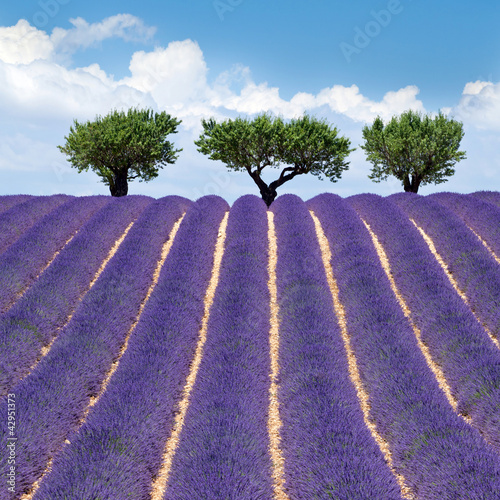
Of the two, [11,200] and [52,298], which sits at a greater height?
[11,200]

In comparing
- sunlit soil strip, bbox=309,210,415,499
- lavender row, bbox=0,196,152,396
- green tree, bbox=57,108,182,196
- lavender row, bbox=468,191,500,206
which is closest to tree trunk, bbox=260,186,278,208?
green tree, bbox=57,108,182,196

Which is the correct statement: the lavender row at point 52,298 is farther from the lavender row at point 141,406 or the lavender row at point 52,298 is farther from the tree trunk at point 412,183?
the tree trunk at point 412,183

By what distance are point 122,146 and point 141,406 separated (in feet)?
100

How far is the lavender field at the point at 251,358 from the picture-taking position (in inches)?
215

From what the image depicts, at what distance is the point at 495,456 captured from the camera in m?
5.69

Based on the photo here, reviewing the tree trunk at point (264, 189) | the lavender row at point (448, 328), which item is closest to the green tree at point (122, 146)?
the tree trunk at point (264, 189)

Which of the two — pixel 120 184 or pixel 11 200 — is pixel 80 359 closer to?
pixel 11 200

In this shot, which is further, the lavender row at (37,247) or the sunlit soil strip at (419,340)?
the lavender row at (37,247)

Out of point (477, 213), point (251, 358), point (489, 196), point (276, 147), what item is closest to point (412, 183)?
point (276, 147)

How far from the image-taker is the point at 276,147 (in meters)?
33.6

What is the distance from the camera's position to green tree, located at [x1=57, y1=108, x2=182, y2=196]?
112ft

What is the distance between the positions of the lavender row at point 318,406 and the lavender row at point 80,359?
3.25 meters

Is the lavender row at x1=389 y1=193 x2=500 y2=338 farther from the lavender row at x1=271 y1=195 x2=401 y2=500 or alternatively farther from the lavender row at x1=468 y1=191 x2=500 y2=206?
the lavender row at x1=271 y1=195 x2=401 y2=500

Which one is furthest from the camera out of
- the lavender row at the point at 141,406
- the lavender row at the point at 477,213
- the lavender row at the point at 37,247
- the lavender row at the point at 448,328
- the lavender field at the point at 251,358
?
the lavender row at the point at 477,213
